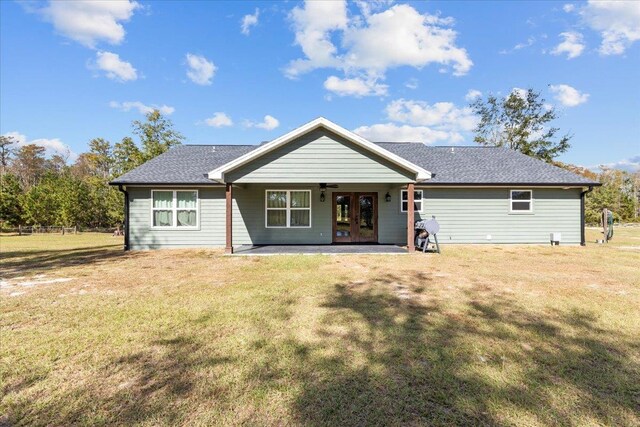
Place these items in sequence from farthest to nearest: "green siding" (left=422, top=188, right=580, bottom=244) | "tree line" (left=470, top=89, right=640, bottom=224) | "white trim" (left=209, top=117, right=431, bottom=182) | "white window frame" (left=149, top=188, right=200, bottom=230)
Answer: "tree line" (left=470, top=89, right=640, bottom=224) → "green siding" (left=422, top=188, right=580, bottom=244) → "white window frame" (left=149, top=188, right=200, bottom=230) → "white trim" (left=209, top=117, right=431, bottom=182)

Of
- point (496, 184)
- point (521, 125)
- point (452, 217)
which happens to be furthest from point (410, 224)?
point (521, 125)

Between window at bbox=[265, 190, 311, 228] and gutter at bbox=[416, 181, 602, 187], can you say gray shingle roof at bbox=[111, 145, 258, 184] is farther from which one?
gutter at bbox=[416, 181, 602, 187]

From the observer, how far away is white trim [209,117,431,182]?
32.4ft

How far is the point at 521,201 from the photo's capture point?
12711 mm

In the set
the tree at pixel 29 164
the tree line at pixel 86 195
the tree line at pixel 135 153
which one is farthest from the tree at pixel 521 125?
the tree at pixel 29 164

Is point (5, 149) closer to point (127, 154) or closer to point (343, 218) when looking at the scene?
point (127, 154)

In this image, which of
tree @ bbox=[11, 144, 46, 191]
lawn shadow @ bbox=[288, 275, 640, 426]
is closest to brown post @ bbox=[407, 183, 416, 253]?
lawn shadow @ bbox=[288, 275, 640, 426]

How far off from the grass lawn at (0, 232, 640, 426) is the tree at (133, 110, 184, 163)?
64.4 feet

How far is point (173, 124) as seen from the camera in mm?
25125

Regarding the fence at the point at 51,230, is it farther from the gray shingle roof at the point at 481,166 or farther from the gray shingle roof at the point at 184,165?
the gray shingle roof at the point at 481,166

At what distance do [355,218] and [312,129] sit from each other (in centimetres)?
440

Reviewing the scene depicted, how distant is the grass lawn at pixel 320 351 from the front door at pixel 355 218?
20.7ft

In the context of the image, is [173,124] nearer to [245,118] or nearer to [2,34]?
[245,118]

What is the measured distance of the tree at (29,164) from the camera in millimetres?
42094
